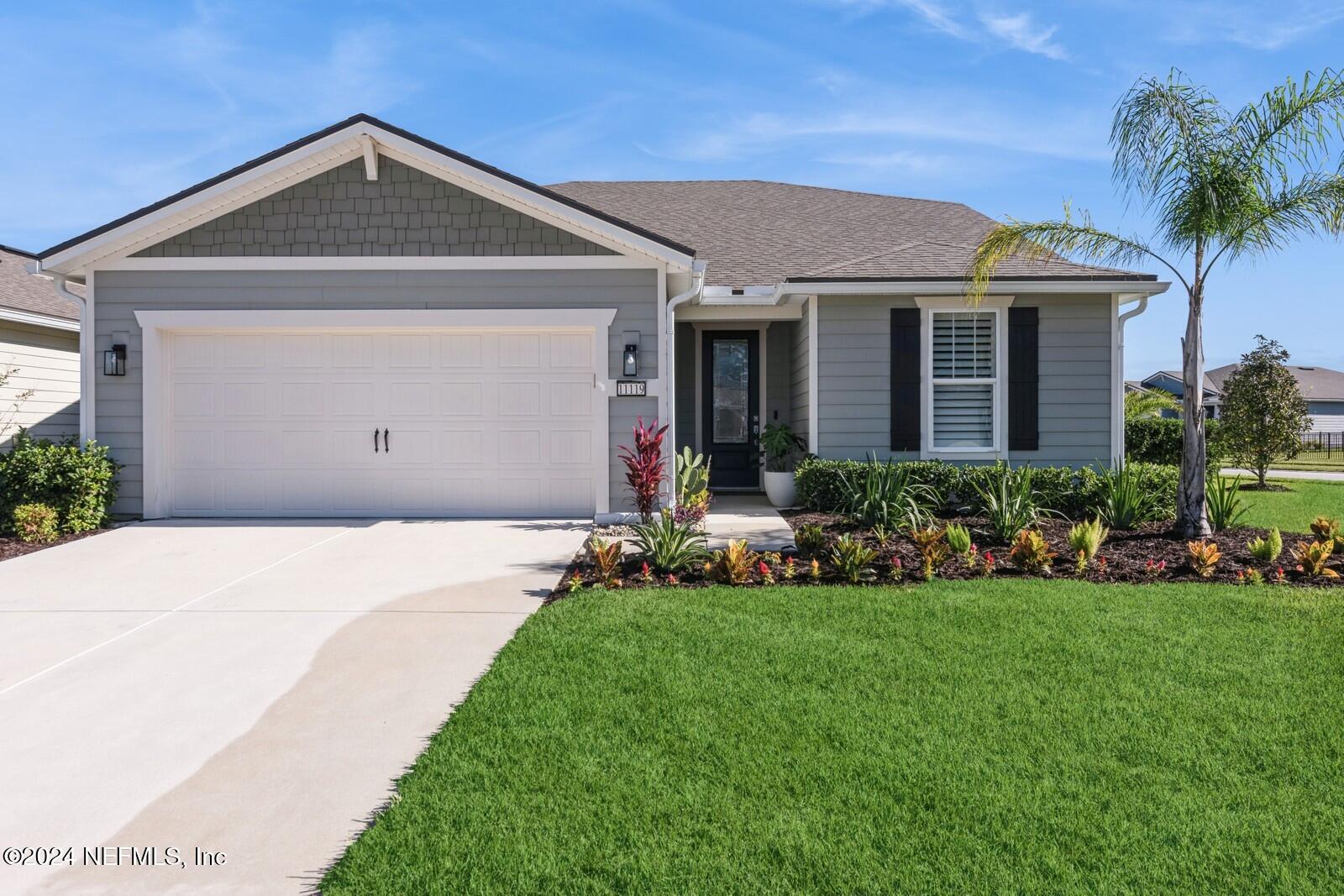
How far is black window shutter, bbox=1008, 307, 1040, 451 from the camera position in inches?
405

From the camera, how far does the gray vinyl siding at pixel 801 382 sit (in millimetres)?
10695

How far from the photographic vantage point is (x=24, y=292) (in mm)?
12289

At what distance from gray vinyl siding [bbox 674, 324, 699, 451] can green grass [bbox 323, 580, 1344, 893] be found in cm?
753

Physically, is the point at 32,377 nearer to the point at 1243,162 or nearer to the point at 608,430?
the point at 608,430

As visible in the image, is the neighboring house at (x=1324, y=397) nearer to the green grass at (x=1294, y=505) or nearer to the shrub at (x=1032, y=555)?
the green grass at (x=1294, y=505)

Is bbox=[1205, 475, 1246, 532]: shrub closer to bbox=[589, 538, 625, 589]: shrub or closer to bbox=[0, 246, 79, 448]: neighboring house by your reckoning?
bbox=[589, 538, 625, 589]: shrub

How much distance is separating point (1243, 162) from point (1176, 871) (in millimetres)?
7665

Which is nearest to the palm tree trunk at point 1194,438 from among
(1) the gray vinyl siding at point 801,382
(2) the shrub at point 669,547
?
(1) the gray vinyl siding at point 801,382

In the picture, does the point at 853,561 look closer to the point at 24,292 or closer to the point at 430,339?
the point at 430,339

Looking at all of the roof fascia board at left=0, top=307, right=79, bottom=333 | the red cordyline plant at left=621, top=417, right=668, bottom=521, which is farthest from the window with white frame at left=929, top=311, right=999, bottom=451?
the roof fascia board at left=0, top=307, right=79, bottom=333

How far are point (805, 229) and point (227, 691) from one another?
1200 centimetres

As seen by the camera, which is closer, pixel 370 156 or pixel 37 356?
pixel 370 156

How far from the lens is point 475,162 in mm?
8953

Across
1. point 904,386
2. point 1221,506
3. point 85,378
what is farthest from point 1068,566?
point 85,378
